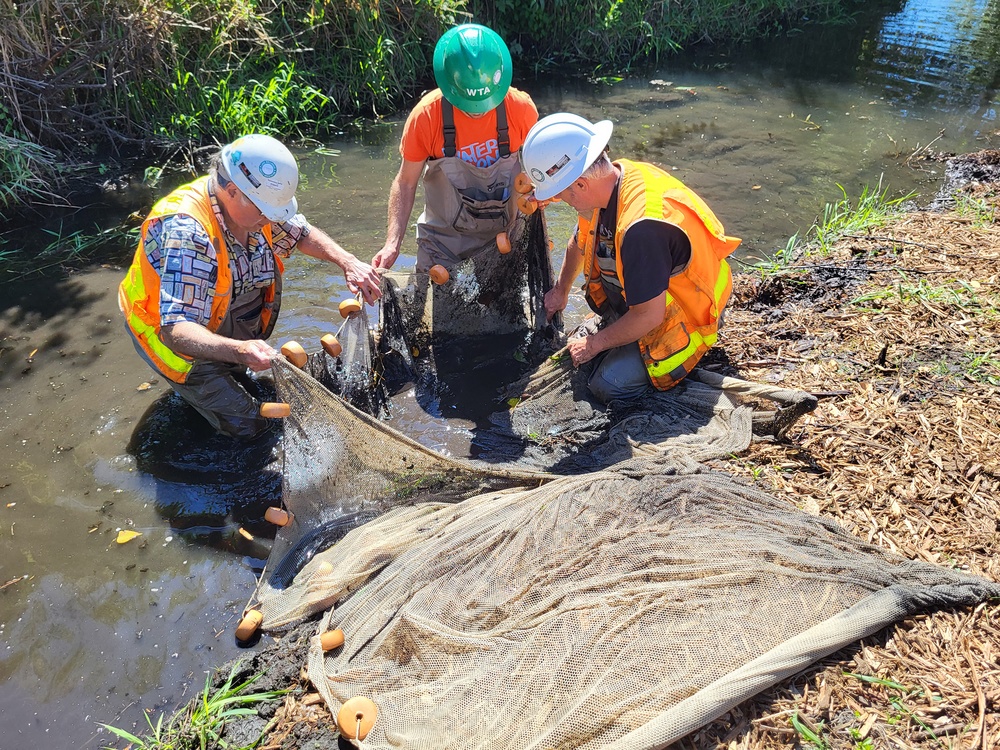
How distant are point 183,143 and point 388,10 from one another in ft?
10.7

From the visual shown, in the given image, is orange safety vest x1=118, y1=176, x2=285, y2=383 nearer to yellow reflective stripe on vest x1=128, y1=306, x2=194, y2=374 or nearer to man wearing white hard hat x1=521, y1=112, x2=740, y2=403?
yellow reflective stripe on vest x1=128, y1=306, x2=194, y2=374

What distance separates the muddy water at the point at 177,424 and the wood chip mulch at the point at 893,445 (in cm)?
157

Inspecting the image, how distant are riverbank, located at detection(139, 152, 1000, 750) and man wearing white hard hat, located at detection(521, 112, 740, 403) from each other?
593mm

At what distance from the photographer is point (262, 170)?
337cm

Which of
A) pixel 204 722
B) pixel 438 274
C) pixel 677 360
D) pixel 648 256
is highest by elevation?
pixel 648 256

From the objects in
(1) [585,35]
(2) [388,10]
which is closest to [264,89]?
(2) [388,10]

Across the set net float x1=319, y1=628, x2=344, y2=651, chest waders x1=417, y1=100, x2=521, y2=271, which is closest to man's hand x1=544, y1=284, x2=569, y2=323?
chest waders x1=417, y1=100, x2=521, y2=271

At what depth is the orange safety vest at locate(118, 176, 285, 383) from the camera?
11.6 feet

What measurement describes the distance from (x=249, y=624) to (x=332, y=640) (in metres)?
Answer: 0.60

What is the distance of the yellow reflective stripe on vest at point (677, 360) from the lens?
3.84m

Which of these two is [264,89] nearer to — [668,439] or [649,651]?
[668,439]

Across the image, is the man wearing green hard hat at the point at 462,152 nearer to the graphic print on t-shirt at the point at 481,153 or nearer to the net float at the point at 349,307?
the graphic print on t-shirt at the point at 481,153

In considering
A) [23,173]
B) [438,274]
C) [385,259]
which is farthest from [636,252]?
[23,173]

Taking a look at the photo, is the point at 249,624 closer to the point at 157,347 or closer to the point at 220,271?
the point at 157,347
